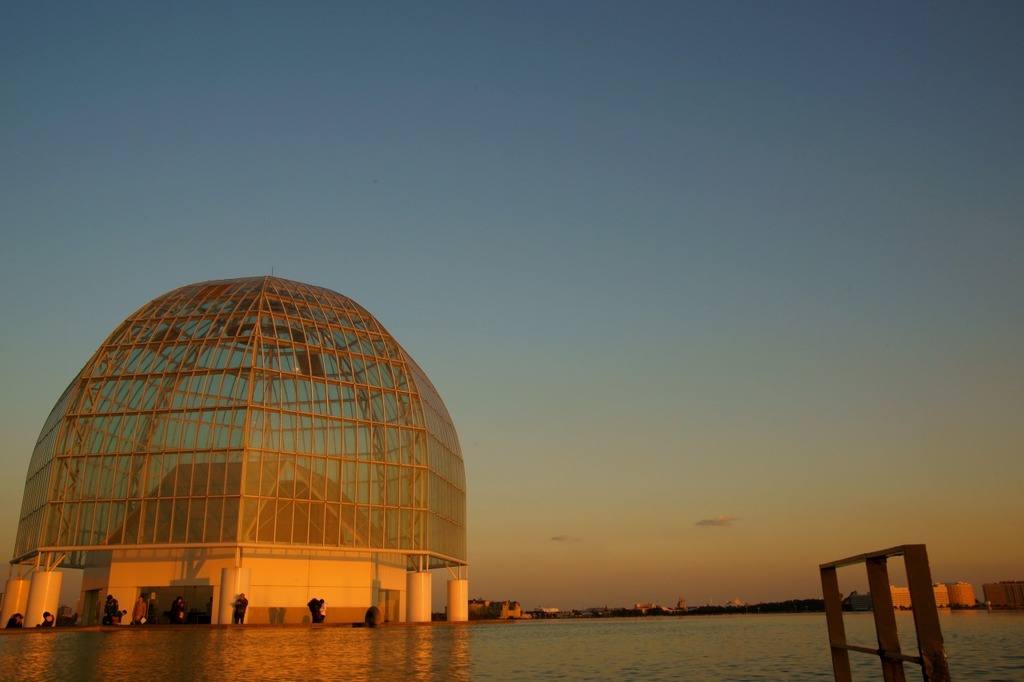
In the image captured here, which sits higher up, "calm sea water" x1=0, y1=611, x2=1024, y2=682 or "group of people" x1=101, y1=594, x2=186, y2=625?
"group of people" x1=101, y1=594, x2=186, y2=625

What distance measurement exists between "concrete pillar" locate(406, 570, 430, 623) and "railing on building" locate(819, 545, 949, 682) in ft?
152

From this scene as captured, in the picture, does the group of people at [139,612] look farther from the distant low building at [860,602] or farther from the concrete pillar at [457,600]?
the distant low building at [860,602]

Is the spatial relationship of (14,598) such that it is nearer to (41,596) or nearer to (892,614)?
(41,596)

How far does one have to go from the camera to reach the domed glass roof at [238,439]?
4844 centimetres

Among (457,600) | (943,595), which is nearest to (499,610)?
(457,600)

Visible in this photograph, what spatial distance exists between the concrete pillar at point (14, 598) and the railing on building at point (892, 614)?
2088 inches

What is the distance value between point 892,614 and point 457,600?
55075 millimetres

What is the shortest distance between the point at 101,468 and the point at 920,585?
51.9m

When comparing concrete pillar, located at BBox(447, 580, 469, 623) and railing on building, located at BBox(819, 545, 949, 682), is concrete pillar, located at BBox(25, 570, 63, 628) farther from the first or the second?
railing on building, located at BBox(819, 545, 949, 682)

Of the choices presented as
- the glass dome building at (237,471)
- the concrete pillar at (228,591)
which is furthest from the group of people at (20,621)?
the concrete pillar at (228,591)

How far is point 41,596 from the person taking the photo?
1914 inches

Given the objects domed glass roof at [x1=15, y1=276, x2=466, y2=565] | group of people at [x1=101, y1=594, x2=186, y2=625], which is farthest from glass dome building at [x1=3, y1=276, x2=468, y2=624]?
group of people at [x1=101, y1=594, x2=186, y2=625]

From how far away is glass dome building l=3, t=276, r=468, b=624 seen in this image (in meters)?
48.3

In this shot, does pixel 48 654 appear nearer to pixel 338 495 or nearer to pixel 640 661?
pixel 640 661
